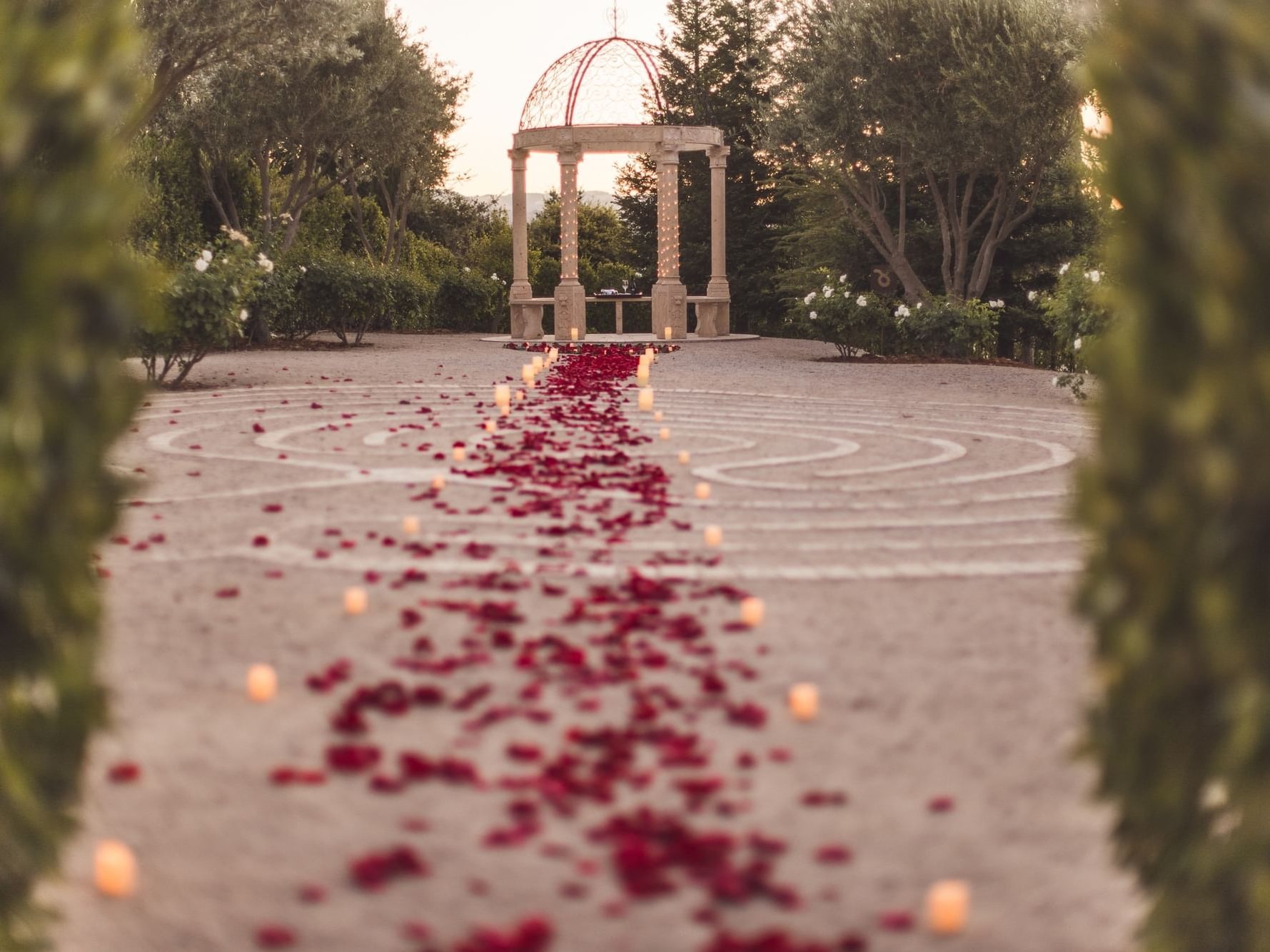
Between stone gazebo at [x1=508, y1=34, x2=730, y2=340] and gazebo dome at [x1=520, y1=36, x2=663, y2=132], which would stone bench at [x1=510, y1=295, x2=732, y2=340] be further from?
gazebo dome at [x1=520, y1=36, x2=663, y2=132]

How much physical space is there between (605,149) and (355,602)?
A: 23.2 metres

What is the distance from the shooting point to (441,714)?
4.59m

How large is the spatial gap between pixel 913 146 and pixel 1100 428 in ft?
69.7

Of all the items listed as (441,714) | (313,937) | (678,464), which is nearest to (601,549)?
(441,714)

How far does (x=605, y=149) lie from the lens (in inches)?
1090

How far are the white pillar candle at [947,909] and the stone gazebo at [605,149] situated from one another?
25377 millimetres

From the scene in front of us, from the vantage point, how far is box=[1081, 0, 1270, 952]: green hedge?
2.32 m

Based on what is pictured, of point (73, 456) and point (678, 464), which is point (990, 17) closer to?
point (678, 464)

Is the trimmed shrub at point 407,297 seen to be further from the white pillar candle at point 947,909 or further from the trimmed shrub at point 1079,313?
the white pillar candle at point 947,909

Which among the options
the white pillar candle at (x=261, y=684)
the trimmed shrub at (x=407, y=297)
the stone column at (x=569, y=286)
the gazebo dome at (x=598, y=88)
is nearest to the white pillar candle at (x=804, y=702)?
the white pillar candle at (x=261, y=684)

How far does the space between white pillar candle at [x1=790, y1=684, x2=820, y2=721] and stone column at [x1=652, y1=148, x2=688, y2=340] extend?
78.7ft

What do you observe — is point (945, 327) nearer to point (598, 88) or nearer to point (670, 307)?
point (670, 307)

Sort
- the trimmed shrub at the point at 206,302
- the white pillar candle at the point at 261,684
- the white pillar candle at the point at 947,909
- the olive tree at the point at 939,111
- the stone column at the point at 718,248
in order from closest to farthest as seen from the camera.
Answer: the white pillar candle at the point at 947,909 < the white pillar candle at the point at 261,684 < the trimmed shrub at the point at 206,302 < the olive tree at the point at 939,111 < the stone column at the point at 718,248

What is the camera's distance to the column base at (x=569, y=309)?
92.6 ft
